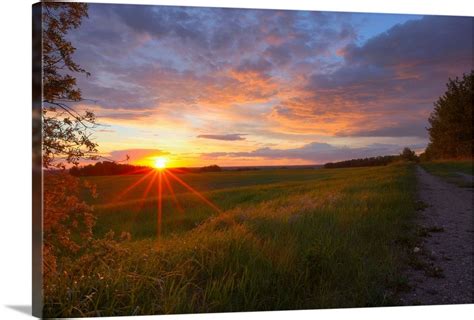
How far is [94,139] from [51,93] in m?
0.66

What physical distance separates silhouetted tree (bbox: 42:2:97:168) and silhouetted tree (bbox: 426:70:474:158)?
189 inches

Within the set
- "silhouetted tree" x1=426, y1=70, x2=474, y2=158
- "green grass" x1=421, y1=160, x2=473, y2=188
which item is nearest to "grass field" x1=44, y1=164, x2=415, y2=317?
"silhouetted tree" x1=426, y1=70, x2=474, y2=158

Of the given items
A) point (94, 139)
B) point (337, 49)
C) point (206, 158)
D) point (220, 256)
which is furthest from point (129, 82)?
point (337, 49)

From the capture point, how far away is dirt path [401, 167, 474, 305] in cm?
538

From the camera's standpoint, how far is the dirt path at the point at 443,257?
538cm

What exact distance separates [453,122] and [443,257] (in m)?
3.38

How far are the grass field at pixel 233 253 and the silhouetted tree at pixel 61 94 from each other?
1.46ft

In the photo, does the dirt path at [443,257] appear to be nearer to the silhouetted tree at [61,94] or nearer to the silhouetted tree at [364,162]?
the silhouetted tree at [364,162]

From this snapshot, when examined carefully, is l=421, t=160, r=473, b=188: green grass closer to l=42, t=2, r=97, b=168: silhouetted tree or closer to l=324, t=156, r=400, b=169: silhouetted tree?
l=324, t=156, r=400, b=169: silhouetted tree

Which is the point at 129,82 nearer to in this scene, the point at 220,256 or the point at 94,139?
the point at 94,139

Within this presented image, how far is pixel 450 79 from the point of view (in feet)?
24.2

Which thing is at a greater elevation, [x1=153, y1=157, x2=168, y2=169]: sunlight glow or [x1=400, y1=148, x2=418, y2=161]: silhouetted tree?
[x1=400, y1=148, x2=418, y2=161]: silhouetted tree

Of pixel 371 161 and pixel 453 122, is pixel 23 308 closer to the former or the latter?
pixel 371 161

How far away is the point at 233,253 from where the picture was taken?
209 inches
